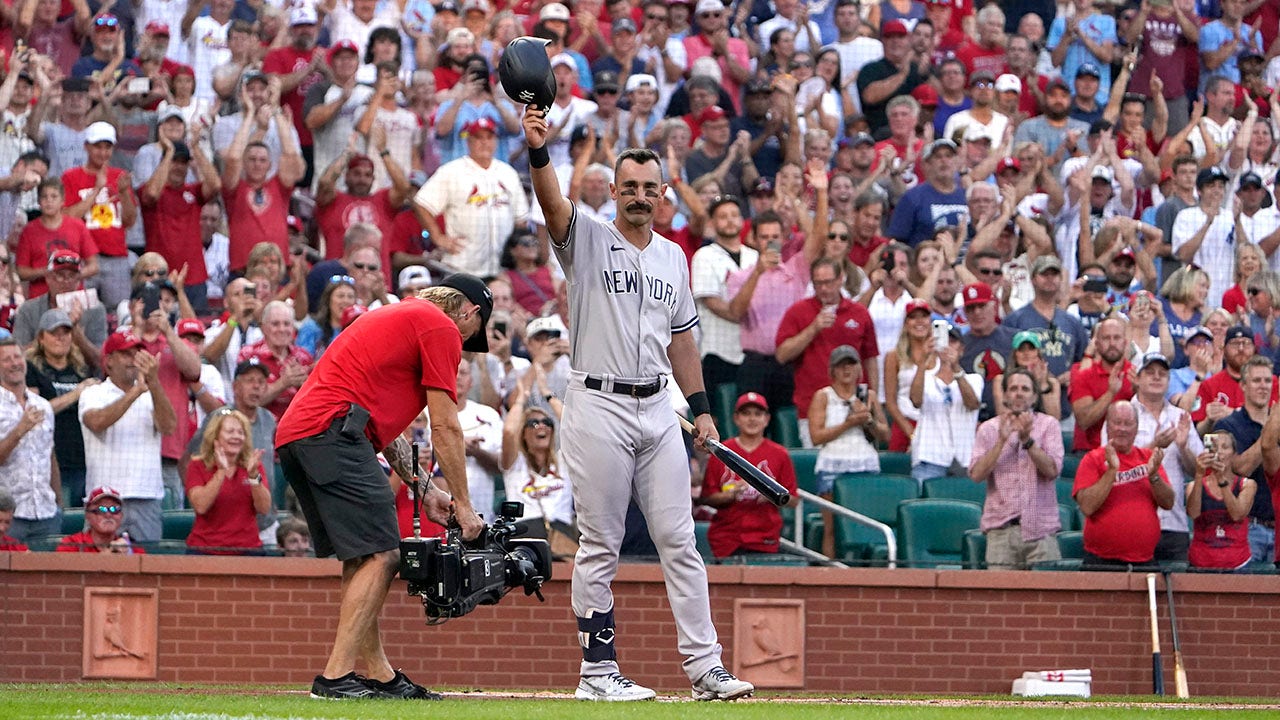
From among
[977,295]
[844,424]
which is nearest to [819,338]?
[844,424]

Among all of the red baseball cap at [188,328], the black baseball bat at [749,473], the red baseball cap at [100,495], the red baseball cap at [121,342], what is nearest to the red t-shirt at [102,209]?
the red baseball cap at [188,328]

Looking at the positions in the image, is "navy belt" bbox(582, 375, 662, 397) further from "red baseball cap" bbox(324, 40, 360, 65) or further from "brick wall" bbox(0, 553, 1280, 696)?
"red baseball cap" bbox(324, 40, 360, 65)

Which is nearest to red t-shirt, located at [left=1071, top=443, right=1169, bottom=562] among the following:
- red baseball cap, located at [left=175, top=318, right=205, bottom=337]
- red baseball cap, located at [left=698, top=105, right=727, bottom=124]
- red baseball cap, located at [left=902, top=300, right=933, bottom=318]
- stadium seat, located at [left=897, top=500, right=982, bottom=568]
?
stadium seat, located at [left=897, top=500, right=982, bottom=568]

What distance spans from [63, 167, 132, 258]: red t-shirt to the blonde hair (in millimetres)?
3618

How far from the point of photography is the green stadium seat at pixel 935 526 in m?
11.9

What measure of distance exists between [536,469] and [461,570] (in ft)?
14.3

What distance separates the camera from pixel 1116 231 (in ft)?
52.3

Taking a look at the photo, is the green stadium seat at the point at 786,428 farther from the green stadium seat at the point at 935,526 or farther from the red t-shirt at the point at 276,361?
the red t-shirt at the point at 276,361

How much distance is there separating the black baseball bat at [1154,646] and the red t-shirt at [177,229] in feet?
24.9

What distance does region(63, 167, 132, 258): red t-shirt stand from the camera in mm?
14125

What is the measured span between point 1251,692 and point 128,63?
10447 mm

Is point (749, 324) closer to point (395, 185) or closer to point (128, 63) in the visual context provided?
point (395, 185)

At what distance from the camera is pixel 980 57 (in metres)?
18.8

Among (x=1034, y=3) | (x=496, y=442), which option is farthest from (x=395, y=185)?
(x=1034, y=3)
